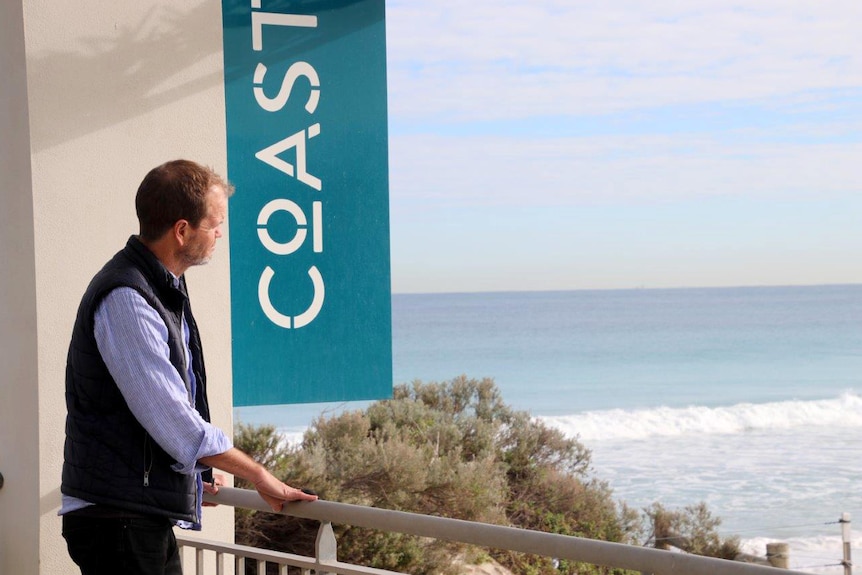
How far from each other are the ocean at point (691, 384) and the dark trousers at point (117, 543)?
13.6 m

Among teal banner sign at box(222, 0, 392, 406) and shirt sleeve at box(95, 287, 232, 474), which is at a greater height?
teal banner sign at box(222, 0, 392, 406)

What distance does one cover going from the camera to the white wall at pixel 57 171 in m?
3.78

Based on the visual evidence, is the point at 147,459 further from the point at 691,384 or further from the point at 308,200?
the point at 691,384

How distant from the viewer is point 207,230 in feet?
8.27

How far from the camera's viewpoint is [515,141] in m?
52.8

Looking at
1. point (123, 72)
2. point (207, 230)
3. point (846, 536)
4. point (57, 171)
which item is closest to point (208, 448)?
point (207, 230)

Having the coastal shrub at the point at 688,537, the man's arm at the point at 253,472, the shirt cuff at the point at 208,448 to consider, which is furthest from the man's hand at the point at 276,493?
the coastal shrub at the point at 688,537

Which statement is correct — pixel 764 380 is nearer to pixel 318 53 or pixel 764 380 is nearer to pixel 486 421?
pixel 486 421

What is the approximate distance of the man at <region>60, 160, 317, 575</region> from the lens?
93.4 inches

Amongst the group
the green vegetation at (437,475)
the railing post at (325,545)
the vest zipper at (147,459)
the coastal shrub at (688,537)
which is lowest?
the coastal shrub at (688,537)

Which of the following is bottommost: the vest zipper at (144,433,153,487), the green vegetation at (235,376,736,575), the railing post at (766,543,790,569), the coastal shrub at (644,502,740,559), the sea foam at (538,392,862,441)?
the railing post at (766,543,790,569)

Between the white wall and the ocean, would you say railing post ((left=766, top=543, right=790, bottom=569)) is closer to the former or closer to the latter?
the ocean

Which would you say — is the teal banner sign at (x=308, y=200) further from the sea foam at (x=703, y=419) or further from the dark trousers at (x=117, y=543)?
the sea foam at (x=703, y=419)

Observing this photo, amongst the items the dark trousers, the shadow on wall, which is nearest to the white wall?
the shadow on wall
